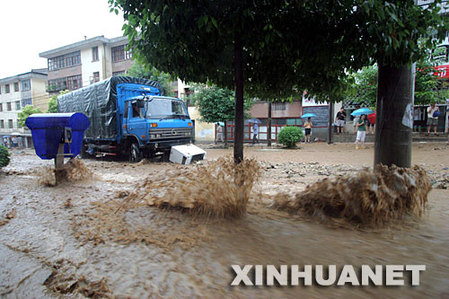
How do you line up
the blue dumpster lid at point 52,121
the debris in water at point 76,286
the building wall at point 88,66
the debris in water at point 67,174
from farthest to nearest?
the building wall at point 88,66 → the debris in water at point 67,174 → the blue dumpster lid at point 52,121 → the debris in water at point 76,286

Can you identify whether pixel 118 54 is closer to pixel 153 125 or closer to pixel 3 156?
pixel 153 125

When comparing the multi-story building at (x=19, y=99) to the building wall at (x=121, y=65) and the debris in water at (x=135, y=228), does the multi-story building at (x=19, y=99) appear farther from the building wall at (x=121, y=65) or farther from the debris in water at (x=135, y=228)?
the debris in water at (x=135, y=228)

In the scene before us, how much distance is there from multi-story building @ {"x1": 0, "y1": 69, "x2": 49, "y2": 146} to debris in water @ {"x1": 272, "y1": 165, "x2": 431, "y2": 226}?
152ft

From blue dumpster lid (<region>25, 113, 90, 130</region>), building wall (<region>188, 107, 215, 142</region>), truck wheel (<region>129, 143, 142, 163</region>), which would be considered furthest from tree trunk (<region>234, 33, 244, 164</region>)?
building wall (<region>188, 107, 215, 142</region>)

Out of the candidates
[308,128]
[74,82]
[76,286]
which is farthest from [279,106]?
[74,82]

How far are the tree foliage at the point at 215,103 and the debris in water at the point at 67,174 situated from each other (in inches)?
477

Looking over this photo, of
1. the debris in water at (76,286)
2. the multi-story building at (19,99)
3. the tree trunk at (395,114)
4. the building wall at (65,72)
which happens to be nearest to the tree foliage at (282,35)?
the tree trunk at (395,114)

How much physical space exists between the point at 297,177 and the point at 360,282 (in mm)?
5169

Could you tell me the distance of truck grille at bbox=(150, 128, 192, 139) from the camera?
9599mm

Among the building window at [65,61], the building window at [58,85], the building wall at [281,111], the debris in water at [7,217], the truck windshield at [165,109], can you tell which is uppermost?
the building window at [65,61]

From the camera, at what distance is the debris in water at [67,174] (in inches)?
234

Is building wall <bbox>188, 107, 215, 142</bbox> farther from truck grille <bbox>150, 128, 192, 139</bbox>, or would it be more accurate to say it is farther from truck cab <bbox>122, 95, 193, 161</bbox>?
truck grille <bbox>150, 128, 192, 139</bbox>

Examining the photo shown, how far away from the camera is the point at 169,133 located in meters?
10.0

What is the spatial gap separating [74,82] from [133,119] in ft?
100
